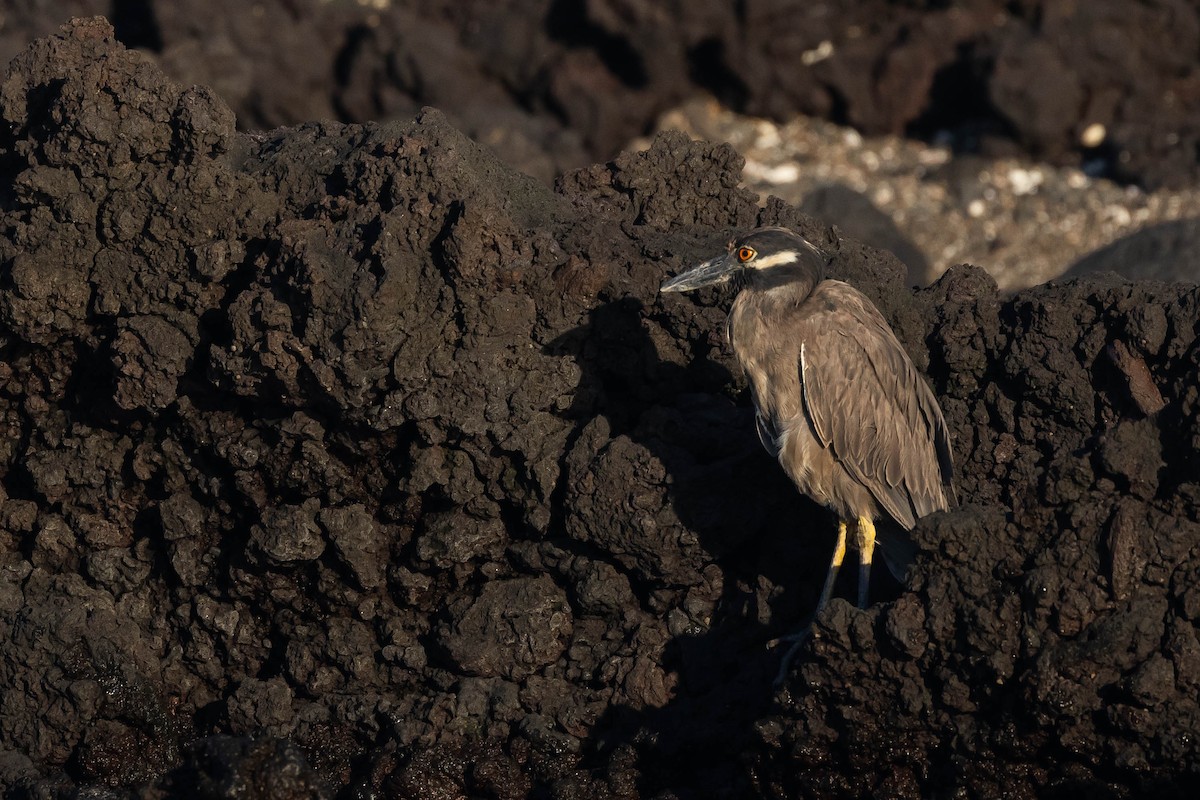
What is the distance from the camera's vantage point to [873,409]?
7.23m

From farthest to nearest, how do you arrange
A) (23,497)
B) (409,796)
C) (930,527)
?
(23,497) < (409,796) < (930,527)

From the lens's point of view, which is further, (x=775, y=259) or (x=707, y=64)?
(x=707, y=64)

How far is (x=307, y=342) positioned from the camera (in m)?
7.11

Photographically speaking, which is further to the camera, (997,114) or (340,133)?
(997,114)

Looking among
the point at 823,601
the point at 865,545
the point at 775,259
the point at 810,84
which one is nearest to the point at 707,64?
the point at 810,84

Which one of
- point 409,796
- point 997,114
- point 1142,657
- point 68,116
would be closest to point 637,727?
point 409,796

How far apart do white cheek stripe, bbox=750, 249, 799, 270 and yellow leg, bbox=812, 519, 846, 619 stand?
1160mm

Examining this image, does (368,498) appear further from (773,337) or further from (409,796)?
(773,337)

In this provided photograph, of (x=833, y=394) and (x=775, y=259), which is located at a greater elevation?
(x=775, y=259)

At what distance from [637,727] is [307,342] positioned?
2.16 meters

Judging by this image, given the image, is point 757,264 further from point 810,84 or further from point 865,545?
point 810,84

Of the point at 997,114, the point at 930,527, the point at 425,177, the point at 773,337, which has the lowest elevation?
the point at 930,527

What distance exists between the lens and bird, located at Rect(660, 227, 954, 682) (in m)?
7.18

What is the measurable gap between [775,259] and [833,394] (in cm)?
64
